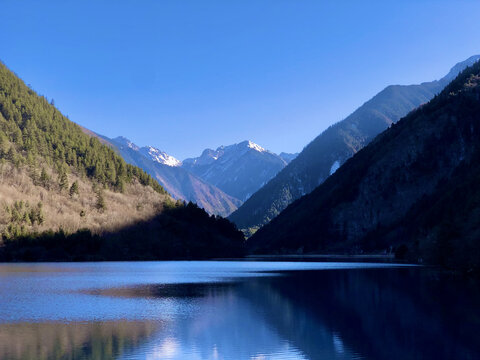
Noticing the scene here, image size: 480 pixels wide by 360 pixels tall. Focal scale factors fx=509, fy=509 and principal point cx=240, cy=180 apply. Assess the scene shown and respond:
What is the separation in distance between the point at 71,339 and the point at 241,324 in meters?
14.4

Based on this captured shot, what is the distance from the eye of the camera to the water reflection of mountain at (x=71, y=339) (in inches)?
1235

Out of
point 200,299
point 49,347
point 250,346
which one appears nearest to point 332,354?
point 250,346

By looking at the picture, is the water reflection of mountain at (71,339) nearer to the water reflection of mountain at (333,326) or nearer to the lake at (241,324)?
the lake at (241,324)

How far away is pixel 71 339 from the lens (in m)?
36.3

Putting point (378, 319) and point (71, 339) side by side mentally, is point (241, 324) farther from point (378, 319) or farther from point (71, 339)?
point (71, 339)

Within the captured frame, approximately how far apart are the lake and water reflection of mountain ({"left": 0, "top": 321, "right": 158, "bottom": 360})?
0.06 meters

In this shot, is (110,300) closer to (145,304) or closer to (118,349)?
(145,304)

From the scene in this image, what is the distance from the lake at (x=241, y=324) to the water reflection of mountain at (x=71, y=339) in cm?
6

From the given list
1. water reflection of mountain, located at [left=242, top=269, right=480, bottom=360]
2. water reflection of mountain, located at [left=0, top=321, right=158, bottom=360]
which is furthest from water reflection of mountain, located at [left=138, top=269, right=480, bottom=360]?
water reflection of mountain, located at [left=0, top=321, right=158, bottom=360]

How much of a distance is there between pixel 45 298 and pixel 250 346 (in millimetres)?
35712

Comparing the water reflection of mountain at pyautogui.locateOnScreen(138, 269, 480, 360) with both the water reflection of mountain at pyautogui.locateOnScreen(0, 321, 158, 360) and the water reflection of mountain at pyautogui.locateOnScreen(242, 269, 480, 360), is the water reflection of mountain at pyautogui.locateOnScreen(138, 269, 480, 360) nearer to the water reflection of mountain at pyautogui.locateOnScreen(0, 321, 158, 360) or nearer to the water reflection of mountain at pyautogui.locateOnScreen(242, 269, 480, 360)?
the water reflection of mountain at pyautogui.locateOnScreen(242, 269, 480, 360)

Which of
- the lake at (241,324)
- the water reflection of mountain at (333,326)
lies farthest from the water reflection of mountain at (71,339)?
the water reflection of mountain at (333,326)

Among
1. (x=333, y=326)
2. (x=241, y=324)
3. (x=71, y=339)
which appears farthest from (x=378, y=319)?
(x=71, y=339)

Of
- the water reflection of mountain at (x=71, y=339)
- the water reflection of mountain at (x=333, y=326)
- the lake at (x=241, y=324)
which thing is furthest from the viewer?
the water reflection of mountain at (x=333, y=326)
